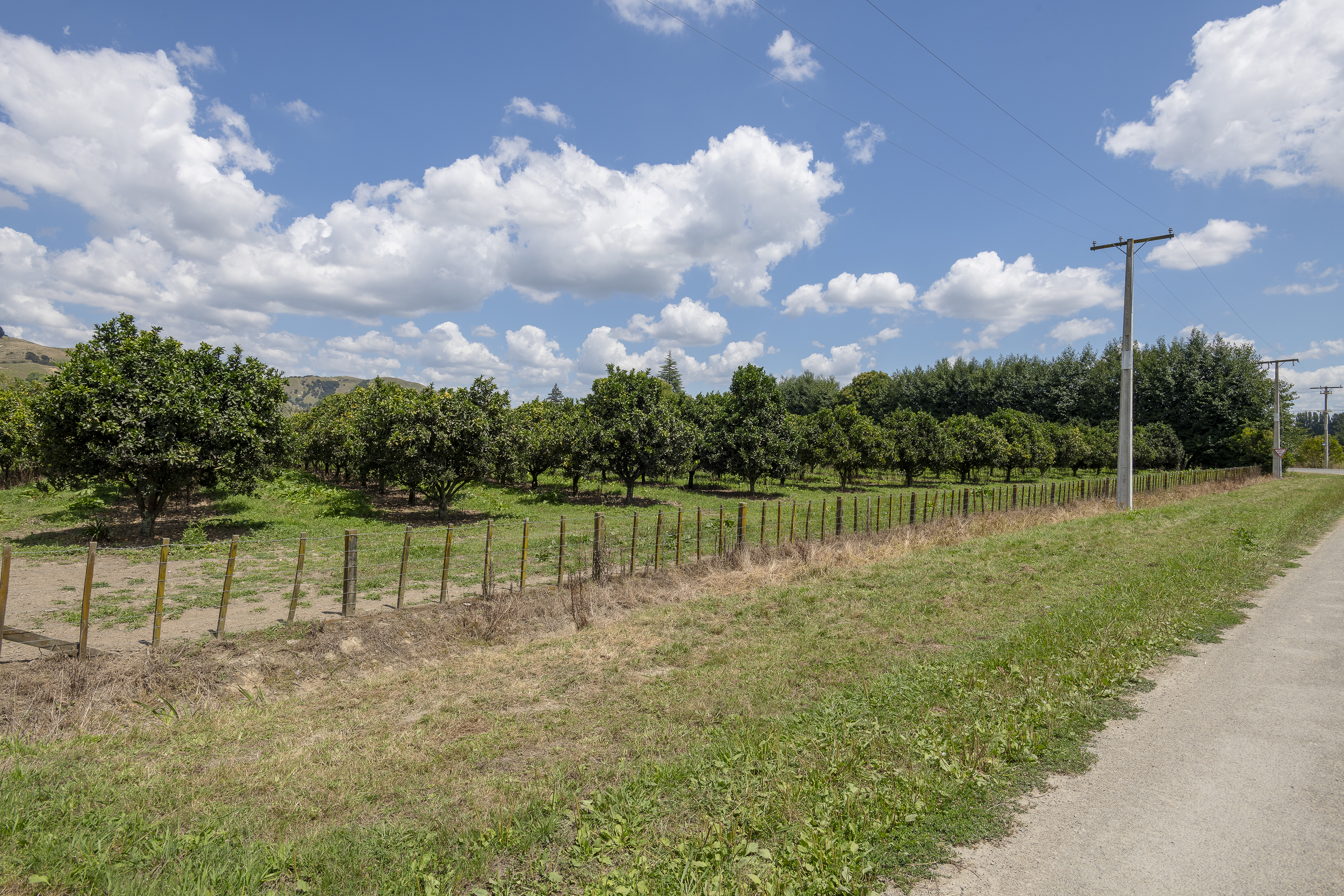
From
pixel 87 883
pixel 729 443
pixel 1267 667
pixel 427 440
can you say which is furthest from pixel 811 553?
pixel 729 443

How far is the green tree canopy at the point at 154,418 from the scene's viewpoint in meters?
17.3

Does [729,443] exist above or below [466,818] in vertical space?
above

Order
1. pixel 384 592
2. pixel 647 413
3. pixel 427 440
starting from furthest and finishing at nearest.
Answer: pixel 647 413 → pixel 427 440 → pixel 384 592

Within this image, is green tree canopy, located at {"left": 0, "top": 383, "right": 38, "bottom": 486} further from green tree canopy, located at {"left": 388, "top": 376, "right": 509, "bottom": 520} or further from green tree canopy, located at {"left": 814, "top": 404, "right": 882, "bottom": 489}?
green tree canopy, located at {"left": 814, "top": 404, "right": 882, "bottom": 489}

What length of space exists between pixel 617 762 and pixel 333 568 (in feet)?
39.2

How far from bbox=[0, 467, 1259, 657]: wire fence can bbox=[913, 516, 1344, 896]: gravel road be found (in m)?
8.70

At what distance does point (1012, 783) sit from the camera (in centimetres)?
480

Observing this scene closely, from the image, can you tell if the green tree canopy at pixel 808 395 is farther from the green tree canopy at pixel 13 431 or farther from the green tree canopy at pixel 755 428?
the green tree canopy at pixel 13 431

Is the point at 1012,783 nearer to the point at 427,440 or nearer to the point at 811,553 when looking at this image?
the point at 811,553

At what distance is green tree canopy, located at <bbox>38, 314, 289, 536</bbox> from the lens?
17.3m

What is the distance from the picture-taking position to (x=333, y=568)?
1472 cm

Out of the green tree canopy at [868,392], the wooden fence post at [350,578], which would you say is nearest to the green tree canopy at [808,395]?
the green tree canopy at [868,392]

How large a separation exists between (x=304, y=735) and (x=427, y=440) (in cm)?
1862

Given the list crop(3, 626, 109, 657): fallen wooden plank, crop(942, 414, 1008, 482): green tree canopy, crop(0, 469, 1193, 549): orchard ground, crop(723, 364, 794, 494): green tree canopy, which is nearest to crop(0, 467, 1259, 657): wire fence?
crop(3, 626, 109, 657): fallen wooden plank
